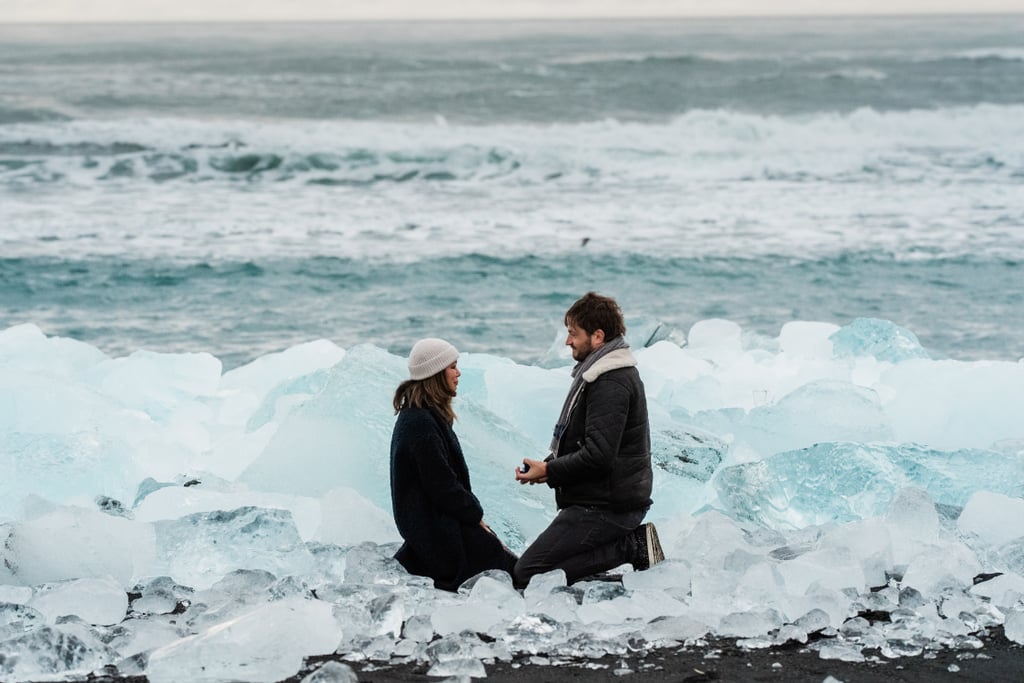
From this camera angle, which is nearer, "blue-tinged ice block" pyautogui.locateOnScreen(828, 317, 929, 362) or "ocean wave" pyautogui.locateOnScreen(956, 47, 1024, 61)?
"blue-tinged ice block" pyautogui.locateOnScreen(828, 317, 929, 362)

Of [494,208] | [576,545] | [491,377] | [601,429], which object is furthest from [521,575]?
[494,208]

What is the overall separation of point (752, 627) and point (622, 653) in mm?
496

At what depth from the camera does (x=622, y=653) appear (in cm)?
410

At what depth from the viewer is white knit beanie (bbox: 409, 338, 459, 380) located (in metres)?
4.69

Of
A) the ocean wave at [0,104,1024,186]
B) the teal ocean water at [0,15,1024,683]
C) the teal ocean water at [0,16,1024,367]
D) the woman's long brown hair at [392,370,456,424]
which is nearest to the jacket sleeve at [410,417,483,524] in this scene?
the woman's long brown hair at [392,370,456,424]

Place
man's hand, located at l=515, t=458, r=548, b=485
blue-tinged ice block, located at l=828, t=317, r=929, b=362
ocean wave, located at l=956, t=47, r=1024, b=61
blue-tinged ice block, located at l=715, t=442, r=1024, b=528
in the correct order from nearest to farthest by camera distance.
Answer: man's hand, located at l=515, t=458, r=548, b=485
blue-tinged ice block, located at l=715, t=442, r=1024, b=528
blue-tinged ice block, located at l=828, t=317, r=929, b=362
ocean wave, located at l=956, t=47, r=1024, b=61

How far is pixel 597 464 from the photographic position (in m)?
4.68

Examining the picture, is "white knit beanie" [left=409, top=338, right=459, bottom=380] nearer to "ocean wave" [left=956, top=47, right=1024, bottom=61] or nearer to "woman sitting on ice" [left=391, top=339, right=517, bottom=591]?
"woman sitting on ice" [left=391, top=339, right=517, bottom=591]

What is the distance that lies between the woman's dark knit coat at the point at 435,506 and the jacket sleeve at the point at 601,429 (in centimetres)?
39

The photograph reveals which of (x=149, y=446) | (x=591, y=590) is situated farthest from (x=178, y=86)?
(x=591, y=590)

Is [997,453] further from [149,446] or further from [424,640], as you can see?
[149,446]

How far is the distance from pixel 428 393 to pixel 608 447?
28.1 inches

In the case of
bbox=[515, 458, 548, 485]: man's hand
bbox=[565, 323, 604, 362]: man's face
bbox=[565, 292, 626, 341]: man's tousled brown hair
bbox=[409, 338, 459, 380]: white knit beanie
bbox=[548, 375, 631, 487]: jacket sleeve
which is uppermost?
bbox=[565, 292, 626, 341]: man's tousled brown hair

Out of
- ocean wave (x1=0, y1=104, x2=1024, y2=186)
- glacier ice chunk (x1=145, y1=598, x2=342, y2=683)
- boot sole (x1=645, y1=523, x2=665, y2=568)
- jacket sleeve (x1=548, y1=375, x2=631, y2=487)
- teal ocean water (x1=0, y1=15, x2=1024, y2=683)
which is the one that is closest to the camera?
glacier ice chunk (x1=145, y1=598, x2=342, y2=683)
